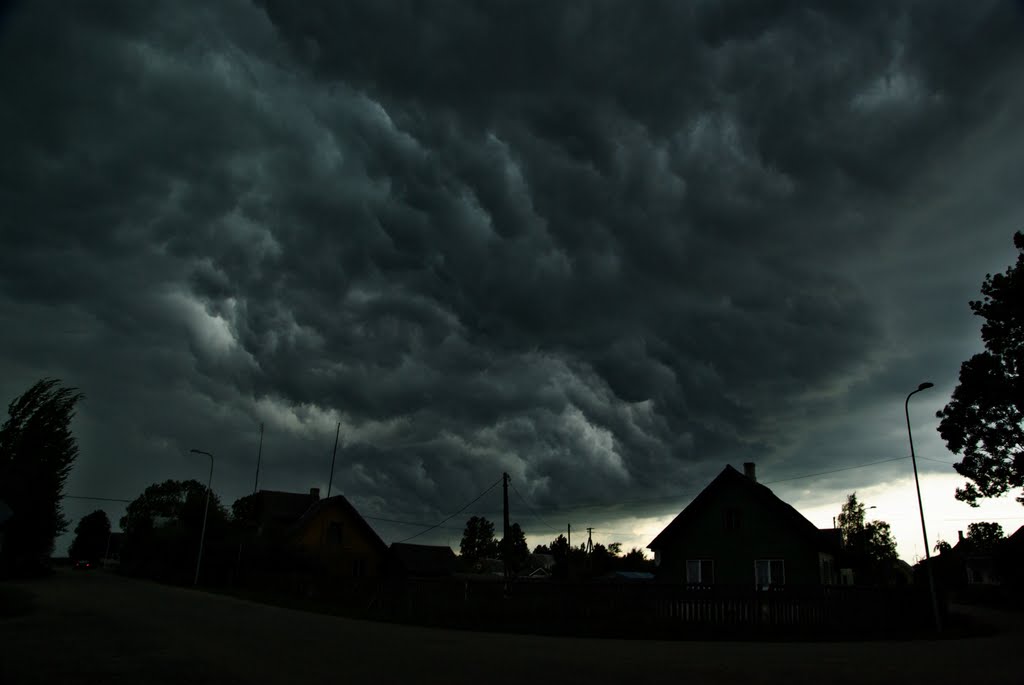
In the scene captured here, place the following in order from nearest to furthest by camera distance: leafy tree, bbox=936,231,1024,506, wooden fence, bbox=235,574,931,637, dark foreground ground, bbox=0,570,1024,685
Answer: dark foreground ground, bbox=0,570,1024,685, wooden fence, bbox=235,574,931,637, leafy tree, bbox=936,231,1024,506

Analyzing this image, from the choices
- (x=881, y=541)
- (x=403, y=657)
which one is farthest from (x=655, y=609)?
(x=881, y=541)

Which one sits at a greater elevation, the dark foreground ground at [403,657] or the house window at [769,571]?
the house window at [769,571]

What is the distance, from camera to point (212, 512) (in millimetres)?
61531

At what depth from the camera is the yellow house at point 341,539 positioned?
57.4 meters

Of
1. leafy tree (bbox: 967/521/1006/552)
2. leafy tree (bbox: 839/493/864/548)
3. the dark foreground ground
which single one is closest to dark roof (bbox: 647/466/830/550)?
the dark foreground ground

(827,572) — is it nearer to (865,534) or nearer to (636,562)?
(865,534)

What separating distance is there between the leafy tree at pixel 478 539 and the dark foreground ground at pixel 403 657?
16218 centimetres

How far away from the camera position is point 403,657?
1341cm

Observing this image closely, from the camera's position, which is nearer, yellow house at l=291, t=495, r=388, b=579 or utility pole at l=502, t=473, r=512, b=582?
utility pole at l=502, t=473, r=512, b=582

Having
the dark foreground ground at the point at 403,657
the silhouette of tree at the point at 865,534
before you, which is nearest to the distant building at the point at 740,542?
the dark foreground ground at the point at 403,657

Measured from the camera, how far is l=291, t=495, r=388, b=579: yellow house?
5741cm

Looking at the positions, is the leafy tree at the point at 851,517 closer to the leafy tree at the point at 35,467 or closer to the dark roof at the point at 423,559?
the dark roof at the point at 423,559

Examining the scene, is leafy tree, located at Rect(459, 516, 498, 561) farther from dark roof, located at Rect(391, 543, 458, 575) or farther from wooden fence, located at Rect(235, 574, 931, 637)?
wooden fence, located at Rect(235, 574, 931, 637)

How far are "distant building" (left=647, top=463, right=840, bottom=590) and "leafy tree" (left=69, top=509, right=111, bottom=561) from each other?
137 m
